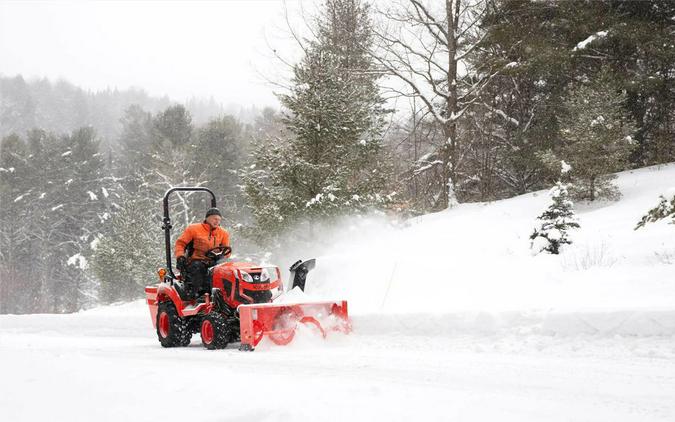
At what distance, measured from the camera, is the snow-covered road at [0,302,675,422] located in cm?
392

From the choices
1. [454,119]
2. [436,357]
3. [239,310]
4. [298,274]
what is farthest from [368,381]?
[454,119]

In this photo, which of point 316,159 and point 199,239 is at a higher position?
point 316,159

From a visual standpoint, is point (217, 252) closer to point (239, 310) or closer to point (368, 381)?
point (239, 310)

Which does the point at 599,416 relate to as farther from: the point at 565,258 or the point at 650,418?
the point at 565,258

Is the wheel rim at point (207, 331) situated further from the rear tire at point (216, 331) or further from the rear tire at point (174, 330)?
the rear tire at point (174, 330)

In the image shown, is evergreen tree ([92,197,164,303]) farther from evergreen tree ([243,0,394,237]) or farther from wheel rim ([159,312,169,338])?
wheel rim ([159,312,169,338])

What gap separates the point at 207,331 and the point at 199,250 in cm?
121

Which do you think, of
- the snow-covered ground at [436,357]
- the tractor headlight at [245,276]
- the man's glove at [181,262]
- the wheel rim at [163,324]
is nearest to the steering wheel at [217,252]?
the man's glove at [181,262]

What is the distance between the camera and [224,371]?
5.55 metres

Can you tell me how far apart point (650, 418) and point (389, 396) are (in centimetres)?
163

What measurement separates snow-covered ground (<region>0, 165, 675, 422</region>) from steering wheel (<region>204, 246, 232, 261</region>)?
1.35 meters

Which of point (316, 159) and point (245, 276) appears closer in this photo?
point (245, 276)

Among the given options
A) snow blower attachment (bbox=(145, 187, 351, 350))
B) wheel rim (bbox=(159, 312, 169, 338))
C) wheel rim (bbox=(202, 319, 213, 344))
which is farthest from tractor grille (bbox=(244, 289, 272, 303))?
wheel rim (bbox=(159, 312, 169, 338))

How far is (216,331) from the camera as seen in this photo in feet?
25.8
